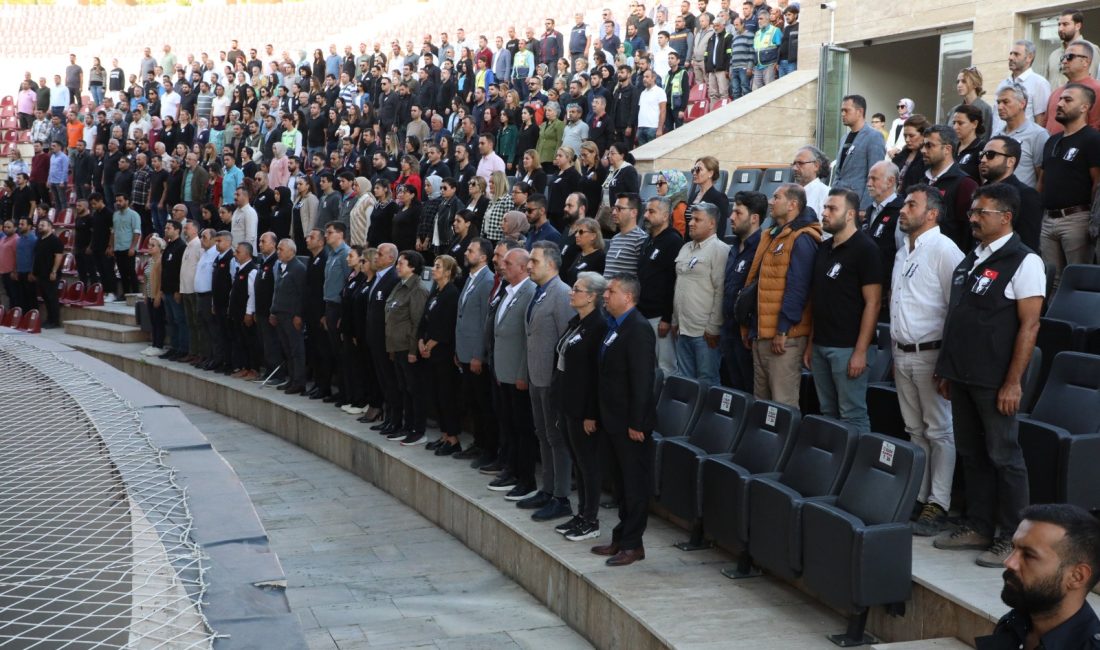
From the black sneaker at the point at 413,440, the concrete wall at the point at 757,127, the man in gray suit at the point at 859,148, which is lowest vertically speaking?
the black sneaker at the point at 413,440

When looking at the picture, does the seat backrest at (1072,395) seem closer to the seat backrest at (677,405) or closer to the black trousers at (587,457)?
the seat backrest at (677,405)

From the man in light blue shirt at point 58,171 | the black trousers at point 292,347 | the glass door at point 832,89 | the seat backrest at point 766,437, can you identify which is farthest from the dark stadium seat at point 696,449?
the man in light blue shirt at point 58,171

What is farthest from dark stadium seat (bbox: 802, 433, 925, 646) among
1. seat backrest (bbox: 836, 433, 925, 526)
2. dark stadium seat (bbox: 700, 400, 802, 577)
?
dark stadium seat (bbox: 700, 400, 802, 577)

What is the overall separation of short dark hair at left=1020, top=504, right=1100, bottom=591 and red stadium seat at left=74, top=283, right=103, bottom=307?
1766 centimetres

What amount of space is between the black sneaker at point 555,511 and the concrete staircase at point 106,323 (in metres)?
11.1

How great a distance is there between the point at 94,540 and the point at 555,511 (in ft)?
13.7

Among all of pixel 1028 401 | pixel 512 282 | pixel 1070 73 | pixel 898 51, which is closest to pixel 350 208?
pixel 512 282

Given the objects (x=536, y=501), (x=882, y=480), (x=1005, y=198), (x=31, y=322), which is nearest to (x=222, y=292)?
(x=31, y=322)

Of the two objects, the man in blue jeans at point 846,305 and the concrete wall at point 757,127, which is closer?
the man in blue jeans at point 846,305

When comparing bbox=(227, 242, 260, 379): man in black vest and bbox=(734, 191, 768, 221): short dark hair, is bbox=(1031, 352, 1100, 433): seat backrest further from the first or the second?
bbox=(227, 242, 260, 379): man in black vest

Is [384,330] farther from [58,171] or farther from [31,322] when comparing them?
[58,171]

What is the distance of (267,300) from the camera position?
1234cm

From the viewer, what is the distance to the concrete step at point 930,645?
14.0 ft

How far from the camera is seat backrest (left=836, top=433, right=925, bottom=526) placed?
4797mm
